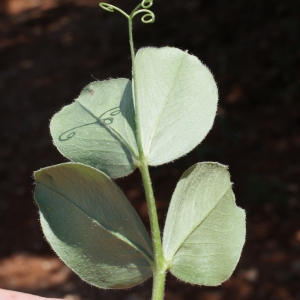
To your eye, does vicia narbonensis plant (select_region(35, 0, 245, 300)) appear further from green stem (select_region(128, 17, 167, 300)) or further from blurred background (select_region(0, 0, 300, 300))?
blurred background (select_region(0, 0, 300, 300))

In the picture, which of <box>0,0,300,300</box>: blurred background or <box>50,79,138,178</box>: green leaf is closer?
<box>50,79,138,178</box>: green leaf

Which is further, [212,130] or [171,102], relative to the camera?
[212,130]

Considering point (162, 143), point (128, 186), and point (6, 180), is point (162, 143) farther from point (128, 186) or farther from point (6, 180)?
point (6, 180)

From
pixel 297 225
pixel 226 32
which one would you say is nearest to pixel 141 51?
pixel 297 225

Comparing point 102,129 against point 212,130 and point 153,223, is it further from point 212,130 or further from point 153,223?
point 212,130

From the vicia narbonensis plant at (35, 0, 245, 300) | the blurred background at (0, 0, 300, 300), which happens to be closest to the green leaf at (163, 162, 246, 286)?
the vicia narbonensis plant at (35, 0, 245, 300)

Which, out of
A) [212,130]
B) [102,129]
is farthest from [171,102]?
[212,130]

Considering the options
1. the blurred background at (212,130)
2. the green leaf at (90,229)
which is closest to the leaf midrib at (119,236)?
the green leaf at (90,229)
